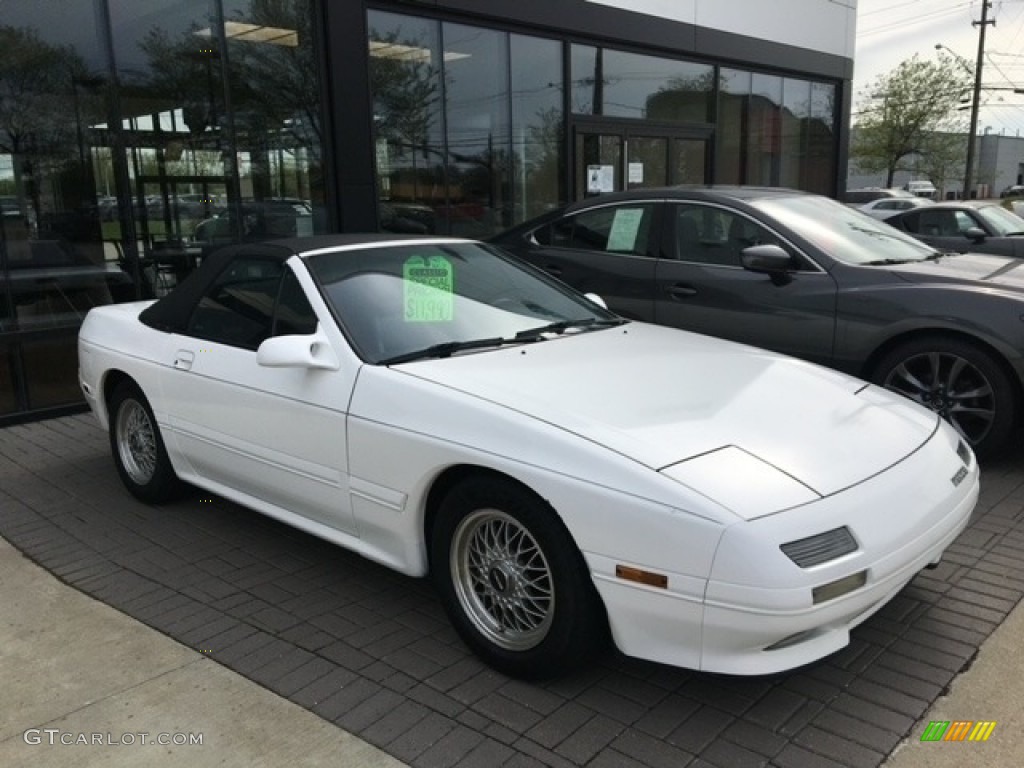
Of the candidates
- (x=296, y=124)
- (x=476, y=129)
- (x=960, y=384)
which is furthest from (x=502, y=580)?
(x=476, y=129)

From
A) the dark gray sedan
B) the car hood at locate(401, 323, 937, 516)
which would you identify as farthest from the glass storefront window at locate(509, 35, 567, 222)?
the car hood at locate(401, 323, 937, 516)

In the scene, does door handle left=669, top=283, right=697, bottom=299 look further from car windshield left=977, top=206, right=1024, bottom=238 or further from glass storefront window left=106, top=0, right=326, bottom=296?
car windshield left=977, top=206, right=1024, bottom=238

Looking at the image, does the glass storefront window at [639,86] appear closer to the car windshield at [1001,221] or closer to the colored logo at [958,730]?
the car windshield at [1001,221]

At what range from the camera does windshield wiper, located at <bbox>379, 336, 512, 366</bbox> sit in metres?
3.40

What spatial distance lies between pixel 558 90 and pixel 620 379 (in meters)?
9.09

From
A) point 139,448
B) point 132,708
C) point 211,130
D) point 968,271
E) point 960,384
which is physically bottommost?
point 132,708

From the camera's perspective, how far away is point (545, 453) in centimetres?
272

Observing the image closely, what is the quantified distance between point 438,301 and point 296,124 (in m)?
5.76

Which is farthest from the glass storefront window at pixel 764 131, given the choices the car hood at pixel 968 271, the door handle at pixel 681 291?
the door handle at pixel 681 291

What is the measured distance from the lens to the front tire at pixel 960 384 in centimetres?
492

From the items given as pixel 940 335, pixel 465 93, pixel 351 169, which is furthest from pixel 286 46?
pixel 940 335

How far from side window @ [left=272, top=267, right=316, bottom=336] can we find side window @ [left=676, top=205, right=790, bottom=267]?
3.19 meters

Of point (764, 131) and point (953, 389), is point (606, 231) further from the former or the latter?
point (764, 131)

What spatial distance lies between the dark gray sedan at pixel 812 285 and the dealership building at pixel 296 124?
3.22 m
